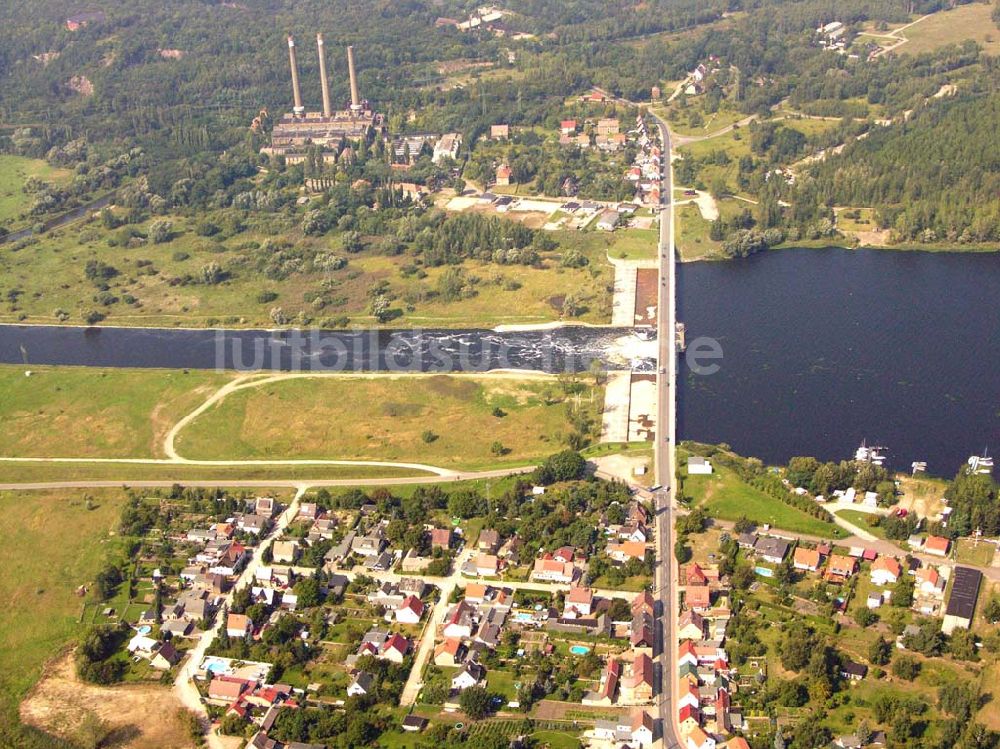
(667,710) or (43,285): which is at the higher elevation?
(43,285)

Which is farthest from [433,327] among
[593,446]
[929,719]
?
[929,719]

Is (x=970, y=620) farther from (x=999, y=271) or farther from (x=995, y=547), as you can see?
(x=999, y=271)

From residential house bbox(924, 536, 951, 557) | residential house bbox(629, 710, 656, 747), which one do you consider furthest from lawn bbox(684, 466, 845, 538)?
residential house bbox(629, 710, 656, 747)

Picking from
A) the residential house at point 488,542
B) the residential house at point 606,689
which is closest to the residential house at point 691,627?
the residential house at point 606,689

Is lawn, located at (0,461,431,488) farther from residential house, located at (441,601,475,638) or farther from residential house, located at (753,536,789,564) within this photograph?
residential house, located at (753,536,789,564)

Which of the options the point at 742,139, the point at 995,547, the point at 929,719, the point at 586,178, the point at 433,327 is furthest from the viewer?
the point at 742,139

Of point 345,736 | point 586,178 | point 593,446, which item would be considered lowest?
point 345,736

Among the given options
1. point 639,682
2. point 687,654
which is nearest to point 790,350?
point 687,654
